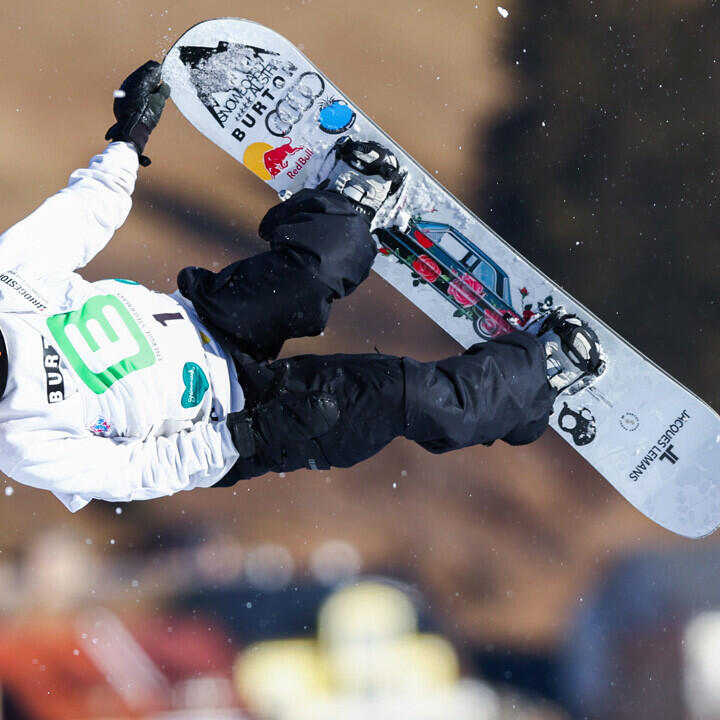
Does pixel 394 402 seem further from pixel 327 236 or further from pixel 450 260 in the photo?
pixel 450 260

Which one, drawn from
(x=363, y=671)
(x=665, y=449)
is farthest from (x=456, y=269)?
(x=363, y=671)

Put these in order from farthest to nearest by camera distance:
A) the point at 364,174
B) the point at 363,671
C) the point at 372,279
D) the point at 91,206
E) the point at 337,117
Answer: the point at 363,671 < the point at 372,279 < the point at 337,117 < the point at 364,174 < the point at 91,206

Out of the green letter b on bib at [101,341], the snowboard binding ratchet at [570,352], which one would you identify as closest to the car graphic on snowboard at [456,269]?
the snowboard binding ratchet at [570,352]

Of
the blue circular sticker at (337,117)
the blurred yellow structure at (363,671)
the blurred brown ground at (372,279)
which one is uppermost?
the blue circular sticker at (337,117)

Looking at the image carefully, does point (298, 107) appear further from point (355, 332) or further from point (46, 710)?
point (46, 710)

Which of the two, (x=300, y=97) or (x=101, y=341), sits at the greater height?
(x=300, y=97)

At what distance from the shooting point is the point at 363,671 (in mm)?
2979

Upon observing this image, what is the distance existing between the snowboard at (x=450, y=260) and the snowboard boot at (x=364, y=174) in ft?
0.25

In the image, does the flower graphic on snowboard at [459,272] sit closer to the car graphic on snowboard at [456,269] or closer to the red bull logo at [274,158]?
the car graphic on snowboard at [456,269]

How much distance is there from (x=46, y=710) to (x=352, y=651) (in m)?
1.17

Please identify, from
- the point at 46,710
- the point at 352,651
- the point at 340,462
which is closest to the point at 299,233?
the point at 340,462

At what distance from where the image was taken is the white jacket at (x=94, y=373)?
4.48 feet

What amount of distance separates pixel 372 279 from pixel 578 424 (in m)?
0.95

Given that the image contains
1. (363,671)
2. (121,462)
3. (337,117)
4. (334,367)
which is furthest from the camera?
(363,671)
